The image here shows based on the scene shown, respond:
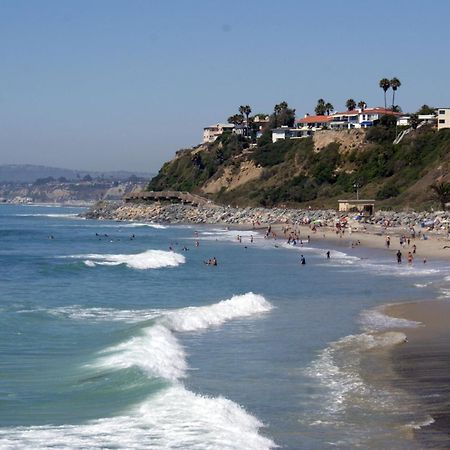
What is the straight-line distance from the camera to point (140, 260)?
161ft

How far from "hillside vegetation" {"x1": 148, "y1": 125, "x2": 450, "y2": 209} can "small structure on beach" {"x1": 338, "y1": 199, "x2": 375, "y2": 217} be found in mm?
1719

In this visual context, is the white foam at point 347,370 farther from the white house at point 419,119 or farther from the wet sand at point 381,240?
the white house at point 419,119

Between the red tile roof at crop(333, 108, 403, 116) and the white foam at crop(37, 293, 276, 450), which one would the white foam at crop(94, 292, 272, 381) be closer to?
the white foam at crop(37, 293, 276, 450)

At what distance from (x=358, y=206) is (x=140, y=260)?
37.2 metres

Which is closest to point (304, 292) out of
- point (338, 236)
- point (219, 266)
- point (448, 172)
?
point (219, 266)

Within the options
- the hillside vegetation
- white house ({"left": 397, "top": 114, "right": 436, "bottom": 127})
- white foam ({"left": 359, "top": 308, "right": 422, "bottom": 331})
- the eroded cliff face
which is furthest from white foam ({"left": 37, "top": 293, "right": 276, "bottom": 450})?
the eroded cliff face

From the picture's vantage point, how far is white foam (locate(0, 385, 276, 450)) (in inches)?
504

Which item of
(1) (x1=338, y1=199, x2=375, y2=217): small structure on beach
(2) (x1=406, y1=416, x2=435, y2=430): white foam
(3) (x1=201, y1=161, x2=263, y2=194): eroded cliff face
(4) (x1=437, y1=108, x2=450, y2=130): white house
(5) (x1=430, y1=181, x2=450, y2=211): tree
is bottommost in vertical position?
(2) (x1=406, y1=416, x2=435, y2=430): white foam

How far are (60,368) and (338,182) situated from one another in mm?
80515

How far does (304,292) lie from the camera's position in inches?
1296

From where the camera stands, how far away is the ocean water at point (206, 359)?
535 inches

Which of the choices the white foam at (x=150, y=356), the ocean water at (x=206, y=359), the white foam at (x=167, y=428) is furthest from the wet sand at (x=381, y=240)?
the white foam at (x=167, y=428)

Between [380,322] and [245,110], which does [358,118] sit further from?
[380,322]

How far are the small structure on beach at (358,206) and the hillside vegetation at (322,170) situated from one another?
5.64ft
